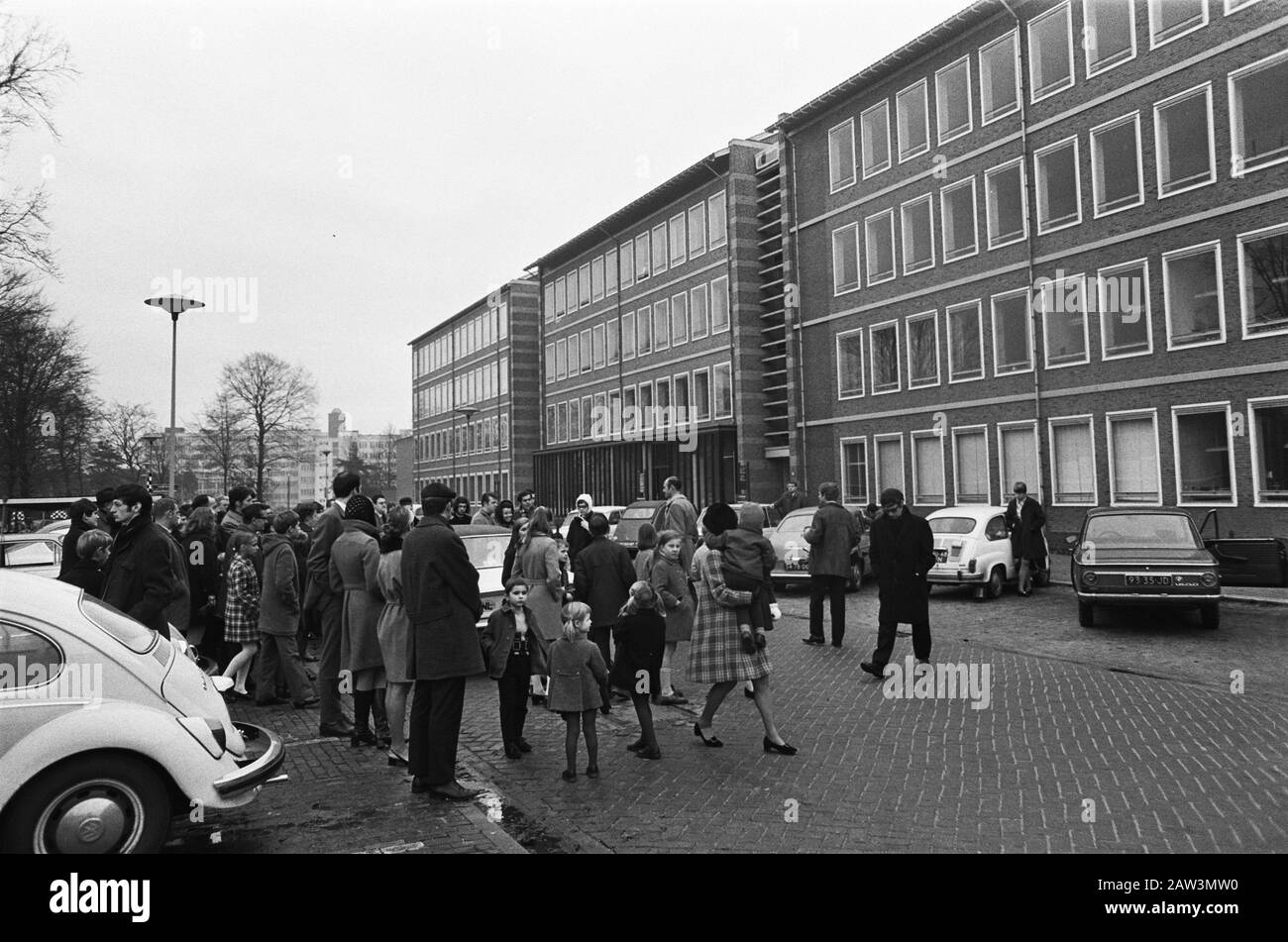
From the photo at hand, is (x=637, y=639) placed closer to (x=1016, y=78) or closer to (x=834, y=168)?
(x=1016, y=78)

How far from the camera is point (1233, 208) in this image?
21.9 metres

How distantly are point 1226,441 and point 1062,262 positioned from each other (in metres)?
6.96

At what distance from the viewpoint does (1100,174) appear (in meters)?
25.4

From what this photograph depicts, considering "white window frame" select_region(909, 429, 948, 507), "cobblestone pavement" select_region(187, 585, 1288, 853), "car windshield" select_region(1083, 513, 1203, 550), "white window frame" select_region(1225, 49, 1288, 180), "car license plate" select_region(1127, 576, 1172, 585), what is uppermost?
"white window frame" select_region(1225, 49, 1288, 180)

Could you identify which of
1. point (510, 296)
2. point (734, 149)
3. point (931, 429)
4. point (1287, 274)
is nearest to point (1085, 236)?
point (1287, 274)

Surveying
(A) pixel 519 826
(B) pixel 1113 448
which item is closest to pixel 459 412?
(B) pixel 1113 448

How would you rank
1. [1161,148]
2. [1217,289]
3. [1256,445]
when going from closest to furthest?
[1256,445], [1217,289], [1161,148]

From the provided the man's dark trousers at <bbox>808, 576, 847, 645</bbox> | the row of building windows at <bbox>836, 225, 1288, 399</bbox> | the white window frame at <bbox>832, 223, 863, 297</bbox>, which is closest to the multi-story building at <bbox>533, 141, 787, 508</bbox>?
the white window frame at <bbox>832, 223, 863, 297</bbox>

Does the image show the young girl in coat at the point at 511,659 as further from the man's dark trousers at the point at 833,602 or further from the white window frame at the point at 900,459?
the white window frame at the point at 900,459

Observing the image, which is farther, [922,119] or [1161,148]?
[922,119]

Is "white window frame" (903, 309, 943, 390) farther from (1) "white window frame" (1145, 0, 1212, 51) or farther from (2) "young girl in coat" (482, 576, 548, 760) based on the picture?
(2) "young girl in coat" (482, 576, 548, 760)

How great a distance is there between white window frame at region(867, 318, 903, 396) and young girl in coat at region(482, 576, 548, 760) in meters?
27.5

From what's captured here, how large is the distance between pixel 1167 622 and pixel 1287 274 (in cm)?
1213

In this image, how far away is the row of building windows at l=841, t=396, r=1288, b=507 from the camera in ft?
70.3
